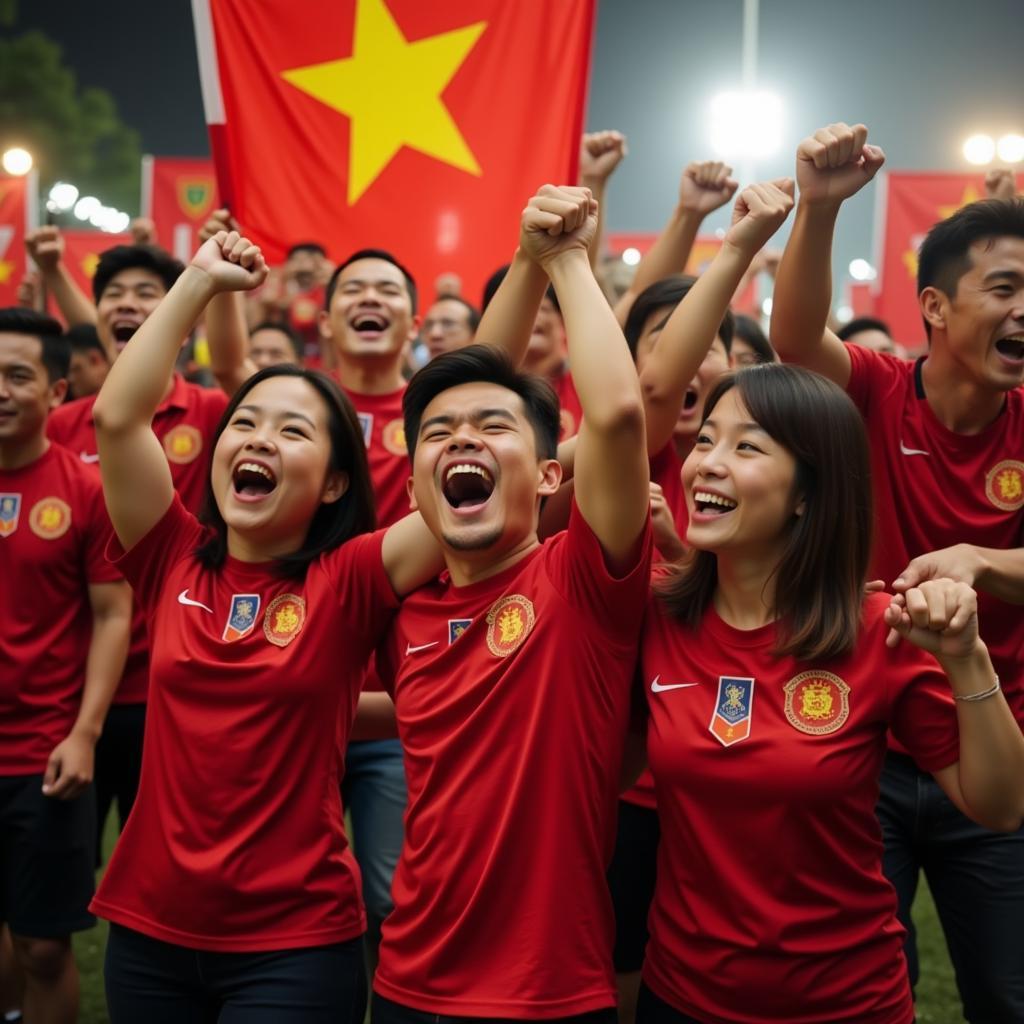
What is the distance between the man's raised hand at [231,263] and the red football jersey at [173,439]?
1.16 m

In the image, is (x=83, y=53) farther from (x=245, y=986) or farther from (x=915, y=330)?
(x=245, y=986)

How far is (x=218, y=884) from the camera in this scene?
2768 millimetres

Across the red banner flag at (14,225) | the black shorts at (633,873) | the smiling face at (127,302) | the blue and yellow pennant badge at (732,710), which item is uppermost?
the red banner flag at (14,225)

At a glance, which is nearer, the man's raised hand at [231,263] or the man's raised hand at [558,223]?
the man's raised hand at [558,223]

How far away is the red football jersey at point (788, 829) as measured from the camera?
2.46 m

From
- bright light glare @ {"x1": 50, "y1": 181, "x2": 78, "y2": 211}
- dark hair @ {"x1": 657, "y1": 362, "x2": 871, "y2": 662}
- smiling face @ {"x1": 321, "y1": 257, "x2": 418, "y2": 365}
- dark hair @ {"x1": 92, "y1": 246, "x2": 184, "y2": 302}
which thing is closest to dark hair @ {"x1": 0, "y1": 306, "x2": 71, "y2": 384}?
dark hair @ {"x1": 92, "y1": 246, "x2": 184, "y2": 302}

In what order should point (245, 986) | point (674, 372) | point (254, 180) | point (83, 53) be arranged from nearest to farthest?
point (245, 986) < point (674, 372) < point (254, 180) < point (83, 53)

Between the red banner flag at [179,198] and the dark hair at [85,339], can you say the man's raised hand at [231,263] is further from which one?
the red banner flag at [179,198]

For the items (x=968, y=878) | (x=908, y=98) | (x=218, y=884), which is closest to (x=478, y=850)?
(x=218, y=884)

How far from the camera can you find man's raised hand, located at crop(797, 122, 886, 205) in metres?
2.99

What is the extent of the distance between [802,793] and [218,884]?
121 centimetres

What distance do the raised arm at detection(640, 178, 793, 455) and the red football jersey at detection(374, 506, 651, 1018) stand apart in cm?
53

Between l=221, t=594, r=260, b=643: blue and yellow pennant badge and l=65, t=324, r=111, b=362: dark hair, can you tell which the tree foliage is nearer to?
l=65, t=324, r=111, b=362: dark hair

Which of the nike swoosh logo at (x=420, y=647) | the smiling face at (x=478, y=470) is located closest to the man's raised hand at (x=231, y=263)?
the smiling face at (x=478, y=470)
